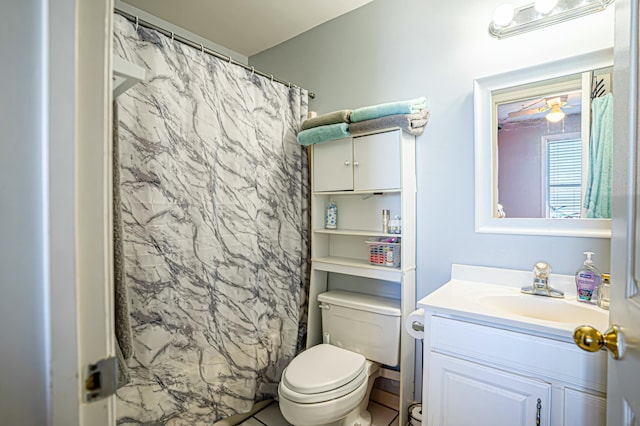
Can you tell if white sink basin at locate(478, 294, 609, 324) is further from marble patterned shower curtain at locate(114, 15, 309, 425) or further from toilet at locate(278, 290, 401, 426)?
marble patterned shower curtain at locate(114, 15, 309, 425)

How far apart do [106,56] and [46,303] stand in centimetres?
39

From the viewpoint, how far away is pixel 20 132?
1.39 feet

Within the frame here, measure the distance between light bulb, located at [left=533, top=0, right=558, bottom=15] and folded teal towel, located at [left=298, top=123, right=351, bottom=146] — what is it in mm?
994

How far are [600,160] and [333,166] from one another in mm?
1257

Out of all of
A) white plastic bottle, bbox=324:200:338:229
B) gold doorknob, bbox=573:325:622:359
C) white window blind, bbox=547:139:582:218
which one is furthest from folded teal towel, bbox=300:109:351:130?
gold doorknob, bbox=573:325:622:359

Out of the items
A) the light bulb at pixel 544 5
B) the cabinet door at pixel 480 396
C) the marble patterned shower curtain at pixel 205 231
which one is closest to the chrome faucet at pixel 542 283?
the cabinet door at pixel 480 396

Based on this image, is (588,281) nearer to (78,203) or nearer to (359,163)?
(359,163)

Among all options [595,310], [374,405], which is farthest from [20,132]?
[374,405]

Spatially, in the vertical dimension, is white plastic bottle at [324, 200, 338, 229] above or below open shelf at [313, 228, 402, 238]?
above

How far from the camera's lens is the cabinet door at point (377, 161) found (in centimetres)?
165

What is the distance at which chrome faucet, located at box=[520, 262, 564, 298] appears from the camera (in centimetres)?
132

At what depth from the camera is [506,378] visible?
108cm

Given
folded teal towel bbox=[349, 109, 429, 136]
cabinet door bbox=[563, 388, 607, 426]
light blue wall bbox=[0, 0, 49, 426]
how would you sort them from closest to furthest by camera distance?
light blue wall bbox=[0, 0, 49, 426], cabinet door bbox=[563, 388, 607, 426], folded teal towel bbox=[349, 109, 429, 136]

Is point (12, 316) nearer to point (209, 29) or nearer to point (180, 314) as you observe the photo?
point (180, 314)
